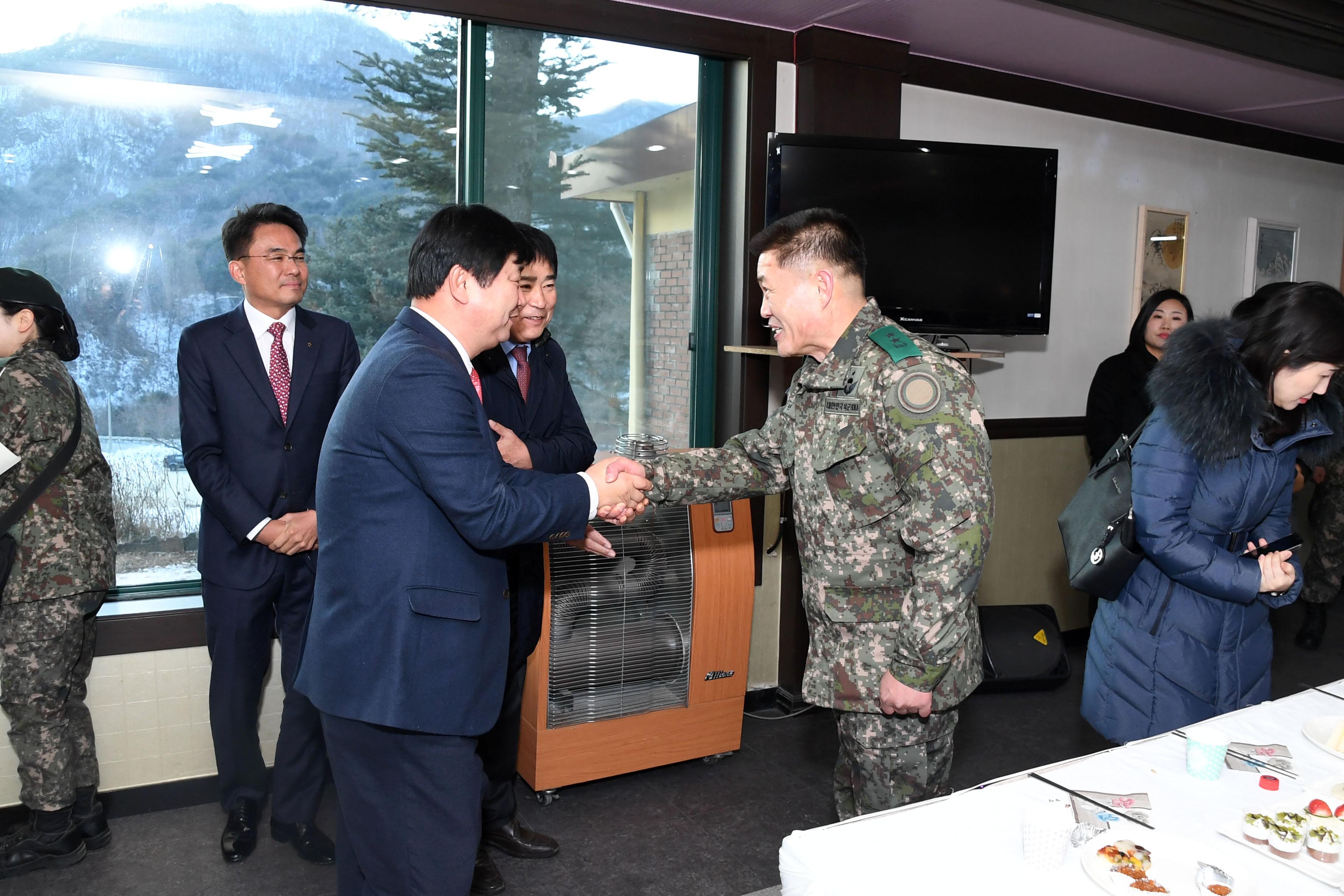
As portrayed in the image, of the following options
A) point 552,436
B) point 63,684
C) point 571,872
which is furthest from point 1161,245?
point 63,684

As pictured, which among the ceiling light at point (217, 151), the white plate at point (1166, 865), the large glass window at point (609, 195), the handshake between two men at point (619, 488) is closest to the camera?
the white plate at point (1166, 865)

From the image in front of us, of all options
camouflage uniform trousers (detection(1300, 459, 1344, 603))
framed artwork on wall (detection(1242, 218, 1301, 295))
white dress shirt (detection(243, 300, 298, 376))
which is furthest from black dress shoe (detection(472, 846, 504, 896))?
Answer: framed artwork on wall (detection(1242, 218, 1301, 295))

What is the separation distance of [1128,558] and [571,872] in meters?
1.81

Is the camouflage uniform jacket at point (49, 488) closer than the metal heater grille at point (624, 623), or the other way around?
the camouflage uniform jacket at point (49, 488)

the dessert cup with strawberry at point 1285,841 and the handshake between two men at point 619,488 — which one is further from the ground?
the handshake between two men at point 619,488

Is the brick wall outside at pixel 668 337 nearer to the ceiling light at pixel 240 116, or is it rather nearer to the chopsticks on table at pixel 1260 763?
the ceiling light at pixel 240 116

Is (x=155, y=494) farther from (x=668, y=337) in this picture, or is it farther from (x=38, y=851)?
(x=668, y=337)

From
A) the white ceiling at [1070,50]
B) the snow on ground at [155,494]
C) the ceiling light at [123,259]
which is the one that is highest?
the white ceiling at [1070,50]

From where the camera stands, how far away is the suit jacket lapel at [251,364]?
2.84 m

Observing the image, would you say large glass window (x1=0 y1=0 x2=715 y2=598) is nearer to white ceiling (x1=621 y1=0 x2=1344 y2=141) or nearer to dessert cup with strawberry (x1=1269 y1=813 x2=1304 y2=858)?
white ceiling (x1=621 y1=0 x2=1344 y2=141)

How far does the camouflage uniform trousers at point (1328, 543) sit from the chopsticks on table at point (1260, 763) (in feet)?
13.5

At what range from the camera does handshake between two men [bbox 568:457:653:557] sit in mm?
2164

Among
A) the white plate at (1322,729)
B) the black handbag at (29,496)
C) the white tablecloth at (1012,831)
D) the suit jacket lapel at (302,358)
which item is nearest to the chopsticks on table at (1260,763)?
the white tablecloth at (1012,831)

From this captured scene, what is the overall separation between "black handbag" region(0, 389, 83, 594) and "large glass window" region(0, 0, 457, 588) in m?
0.38
